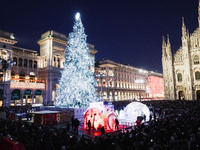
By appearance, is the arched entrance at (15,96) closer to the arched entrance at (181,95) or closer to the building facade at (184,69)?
the building facade at (184,69)

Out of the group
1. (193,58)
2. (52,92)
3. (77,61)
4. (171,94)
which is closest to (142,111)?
(77,61)

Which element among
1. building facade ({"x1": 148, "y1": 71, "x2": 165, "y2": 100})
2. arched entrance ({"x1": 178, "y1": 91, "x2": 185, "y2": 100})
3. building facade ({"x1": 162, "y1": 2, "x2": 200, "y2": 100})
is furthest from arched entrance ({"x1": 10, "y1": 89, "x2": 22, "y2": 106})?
building facade ({"x1": 148, "y1": 71, "x2": 165, "y2": 100})

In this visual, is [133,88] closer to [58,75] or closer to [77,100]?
[58,75]

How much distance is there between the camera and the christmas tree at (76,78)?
19609 mm

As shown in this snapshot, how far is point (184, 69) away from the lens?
45719 mm

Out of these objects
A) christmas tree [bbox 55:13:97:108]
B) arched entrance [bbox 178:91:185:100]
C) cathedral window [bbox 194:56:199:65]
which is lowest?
arched entrance [bbox 178:91:185:100]

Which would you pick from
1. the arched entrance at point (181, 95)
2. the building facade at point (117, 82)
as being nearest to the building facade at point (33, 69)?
the building facade at point (117, 82)

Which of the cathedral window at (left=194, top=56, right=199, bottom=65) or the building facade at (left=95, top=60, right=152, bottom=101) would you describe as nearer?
the cathedral window at (left=194, top=56, right=199, bottom=65)

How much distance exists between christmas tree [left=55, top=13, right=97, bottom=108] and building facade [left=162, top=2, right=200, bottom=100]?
34178 mm

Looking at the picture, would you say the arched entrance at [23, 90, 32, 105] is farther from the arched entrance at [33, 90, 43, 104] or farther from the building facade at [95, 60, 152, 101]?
the building facade at [95, 60, 152, 101]

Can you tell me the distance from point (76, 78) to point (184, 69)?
128 ft

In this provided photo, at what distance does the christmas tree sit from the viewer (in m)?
19.6

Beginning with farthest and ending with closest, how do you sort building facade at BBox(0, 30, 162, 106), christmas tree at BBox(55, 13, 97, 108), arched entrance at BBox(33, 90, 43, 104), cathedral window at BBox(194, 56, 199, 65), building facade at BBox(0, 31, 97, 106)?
cathedral window at BBox(194, 56, 199, 65) → arched entrance at BBox(33, 90, 43, 104) → building facade at BBox(0, 31, 97, 106) → building facade at BBox(0, 30, 162, 106) → christmas tree at BBox(55, 13, 97, 108)

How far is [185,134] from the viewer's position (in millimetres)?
8594
